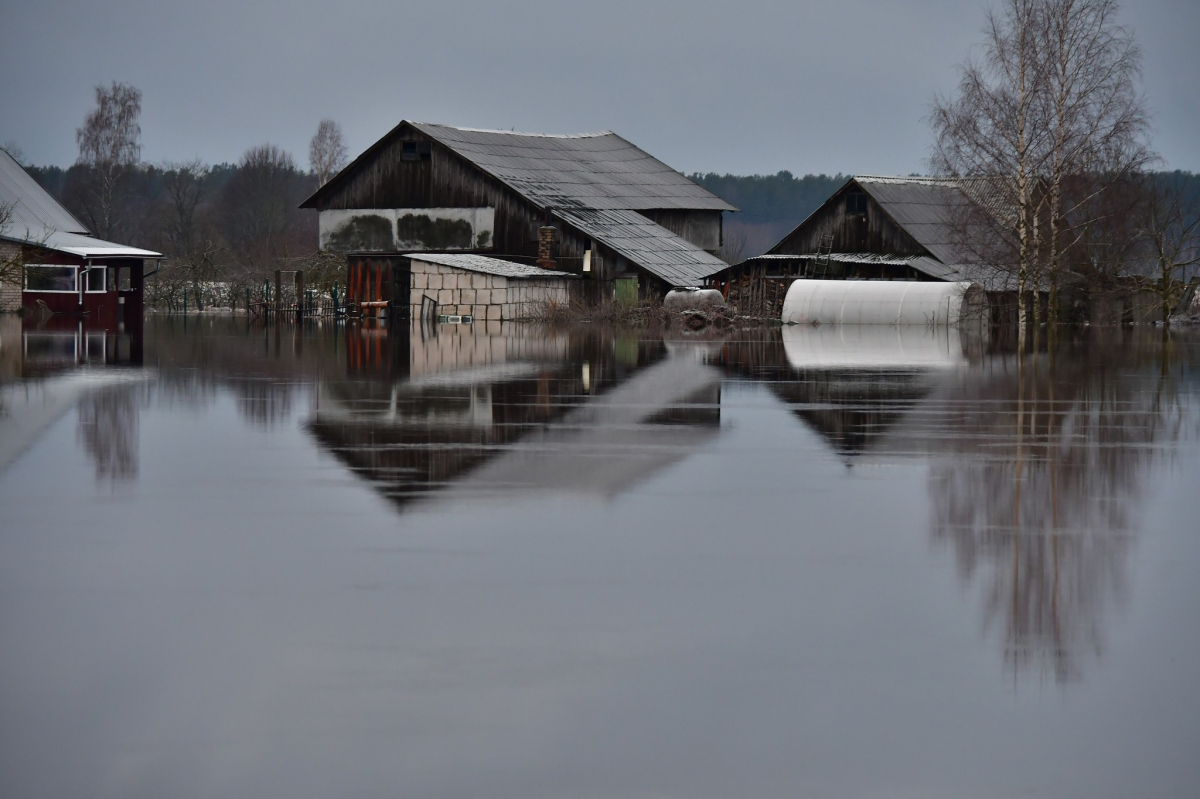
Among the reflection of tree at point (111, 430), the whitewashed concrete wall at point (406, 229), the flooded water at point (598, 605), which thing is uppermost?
the whitewashed concrete wall at point (406, 229)

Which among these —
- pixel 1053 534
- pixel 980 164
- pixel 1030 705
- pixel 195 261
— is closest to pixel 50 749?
pixel 1030 705

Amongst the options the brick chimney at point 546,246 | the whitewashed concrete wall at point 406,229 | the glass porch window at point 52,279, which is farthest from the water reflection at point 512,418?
the glass porch window at point 52,279

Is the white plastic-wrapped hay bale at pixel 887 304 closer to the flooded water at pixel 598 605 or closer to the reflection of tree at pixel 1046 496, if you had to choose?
the reflection of tree at pixel 1046 496

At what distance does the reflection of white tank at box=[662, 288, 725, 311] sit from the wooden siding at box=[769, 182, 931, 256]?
815cm

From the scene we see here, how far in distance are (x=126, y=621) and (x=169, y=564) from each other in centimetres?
132

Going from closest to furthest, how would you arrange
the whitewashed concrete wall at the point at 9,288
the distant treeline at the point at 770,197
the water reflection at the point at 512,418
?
the water reflection at the point at 512,418
the whitewashed concrete wall at the point at 9,288
the distant treeline at the point at 770,197

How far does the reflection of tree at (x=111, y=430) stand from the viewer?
41.0 ft

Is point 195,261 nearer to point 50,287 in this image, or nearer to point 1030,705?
point 50,287

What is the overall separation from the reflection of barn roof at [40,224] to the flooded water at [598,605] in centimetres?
3744

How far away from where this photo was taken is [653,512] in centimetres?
1027

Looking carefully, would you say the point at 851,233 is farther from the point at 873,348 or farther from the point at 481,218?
the point at 873,348

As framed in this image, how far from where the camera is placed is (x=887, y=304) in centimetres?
4631

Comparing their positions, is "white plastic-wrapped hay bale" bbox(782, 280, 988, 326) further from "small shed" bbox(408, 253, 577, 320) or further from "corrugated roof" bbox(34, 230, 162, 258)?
"corrugated roof" bbox(34, 230, 162, 258)

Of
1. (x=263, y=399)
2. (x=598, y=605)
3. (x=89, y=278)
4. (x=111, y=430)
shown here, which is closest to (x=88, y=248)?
(x=89, y=278)
